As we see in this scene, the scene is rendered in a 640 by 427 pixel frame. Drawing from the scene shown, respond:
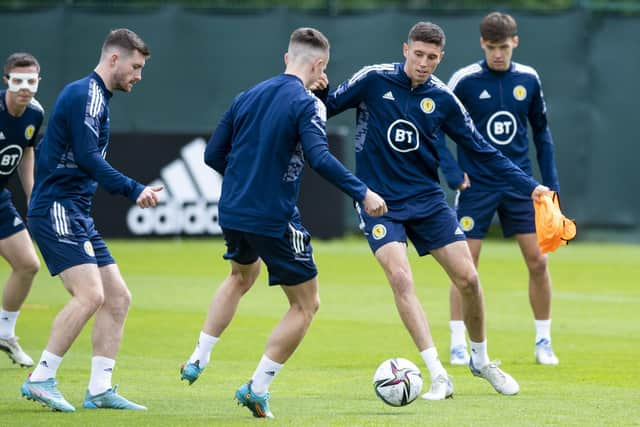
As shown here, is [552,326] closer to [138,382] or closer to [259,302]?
[259,302]

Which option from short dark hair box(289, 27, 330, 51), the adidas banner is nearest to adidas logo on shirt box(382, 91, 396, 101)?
short dark hair box(289, 27, 330, 51)

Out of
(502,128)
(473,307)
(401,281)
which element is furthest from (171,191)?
(401,281)

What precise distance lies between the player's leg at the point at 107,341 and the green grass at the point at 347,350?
182mm

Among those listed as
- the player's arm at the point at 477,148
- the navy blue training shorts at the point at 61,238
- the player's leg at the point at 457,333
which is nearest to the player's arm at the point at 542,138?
the player's leg at the point at 457,333

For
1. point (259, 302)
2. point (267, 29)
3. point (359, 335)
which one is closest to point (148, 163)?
point (267, 29)

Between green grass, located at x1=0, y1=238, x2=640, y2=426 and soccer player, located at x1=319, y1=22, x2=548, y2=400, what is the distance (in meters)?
0.78

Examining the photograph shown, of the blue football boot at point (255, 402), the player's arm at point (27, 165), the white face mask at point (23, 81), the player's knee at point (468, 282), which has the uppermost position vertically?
the white face mask at point (23, 81)

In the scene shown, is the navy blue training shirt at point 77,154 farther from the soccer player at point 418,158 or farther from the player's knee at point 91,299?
the soccer player at point 418,158

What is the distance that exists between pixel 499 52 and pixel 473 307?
2.52m

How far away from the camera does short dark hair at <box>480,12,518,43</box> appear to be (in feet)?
33.3

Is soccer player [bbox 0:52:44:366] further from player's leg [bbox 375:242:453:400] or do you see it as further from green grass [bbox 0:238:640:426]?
player's leg [bbox 375:242:453:400]

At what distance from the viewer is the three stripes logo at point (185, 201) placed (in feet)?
68.2

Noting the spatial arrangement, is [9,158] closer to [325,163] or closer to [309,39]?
[309,39]

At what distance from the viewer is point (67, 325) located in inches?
307
